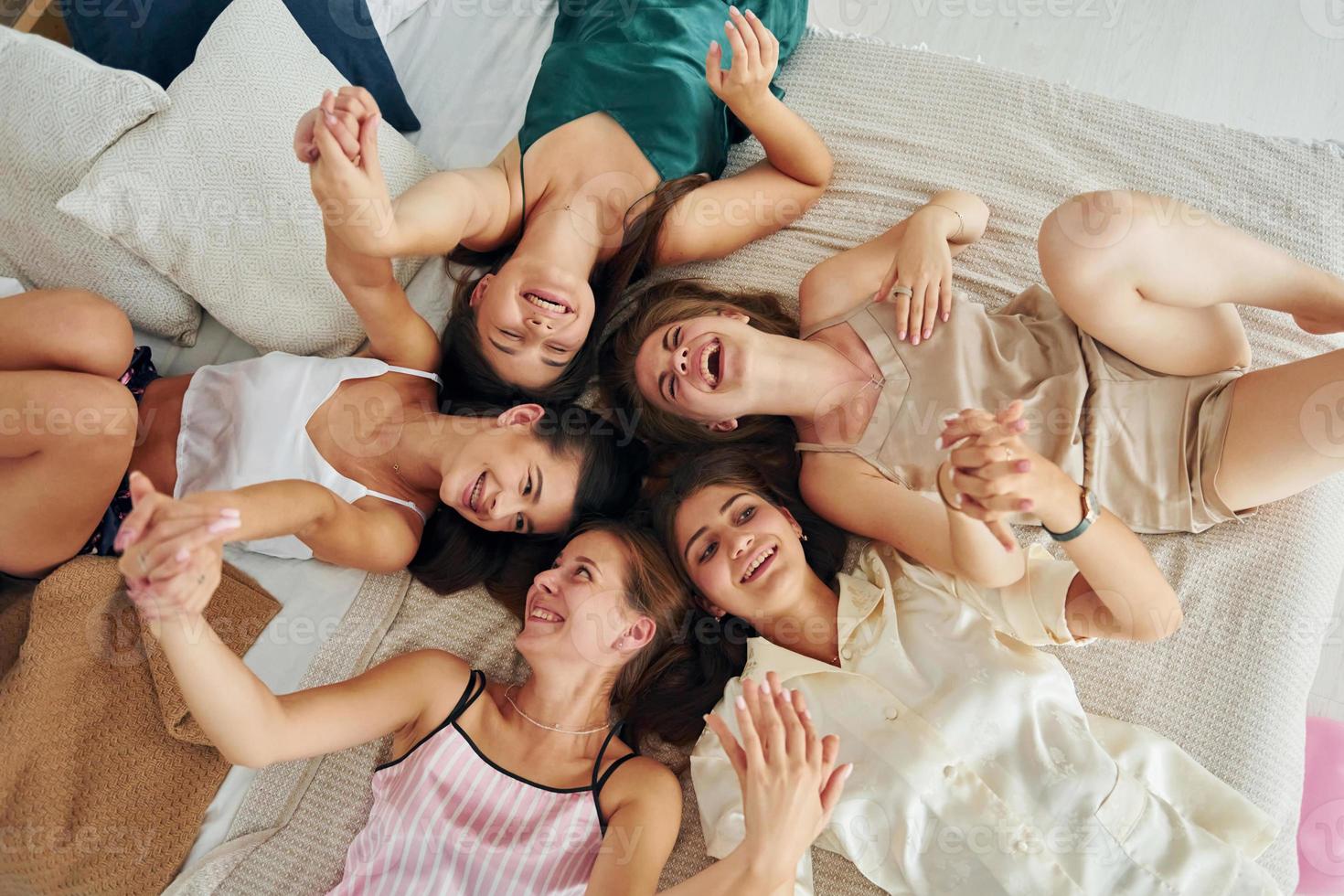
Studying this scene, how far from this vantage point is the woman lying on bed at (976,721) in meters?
1.29

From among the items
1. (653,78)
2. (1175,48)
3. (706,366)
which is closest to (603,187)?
(653,78)

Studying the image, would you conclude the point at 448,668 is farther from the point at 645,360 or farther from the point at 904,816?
the point at 904,816

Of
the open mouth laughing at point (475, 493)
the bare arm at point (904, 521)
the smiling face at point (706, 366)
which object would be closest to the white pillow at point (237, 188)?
the open mouth laughing at point (475, 493)

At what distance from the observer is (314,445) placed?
1653mm

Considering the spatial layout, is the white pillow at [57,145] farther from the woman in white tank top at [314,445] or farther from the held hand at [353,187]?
the held hand at [353,187]

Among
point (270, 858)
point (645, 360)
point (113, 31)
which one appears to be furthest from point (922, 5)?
point (270, 858)

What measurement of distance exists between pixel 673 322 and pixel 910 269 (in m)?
0.43

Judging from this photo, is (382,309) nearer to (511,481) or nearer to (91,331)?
(511,481)

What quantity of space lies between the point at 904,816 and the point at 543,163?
136 cm

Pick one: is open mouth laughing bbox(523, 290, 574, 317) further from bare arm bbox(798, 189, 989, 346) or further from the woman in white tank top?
bare arm bbox(798, 189, 989, 346)

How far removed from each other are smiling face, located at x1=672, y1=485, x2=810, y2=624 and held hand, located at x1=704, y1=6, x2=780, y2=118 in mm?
739

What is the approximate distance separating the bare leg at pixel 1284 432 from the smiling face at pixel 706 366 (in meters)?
0.76

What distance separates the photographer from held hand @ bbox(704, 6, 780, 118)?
162 centimetres

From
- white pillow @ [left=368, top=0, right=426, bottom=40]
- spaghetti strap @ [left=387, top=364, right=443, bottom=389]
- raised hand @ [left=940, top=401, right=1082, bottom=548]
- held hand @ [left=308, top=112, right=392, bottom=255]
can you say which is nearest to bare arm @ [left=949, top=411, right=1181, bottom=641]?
raised hand @ [left=940, top=401, right=1082, bottom=548]
